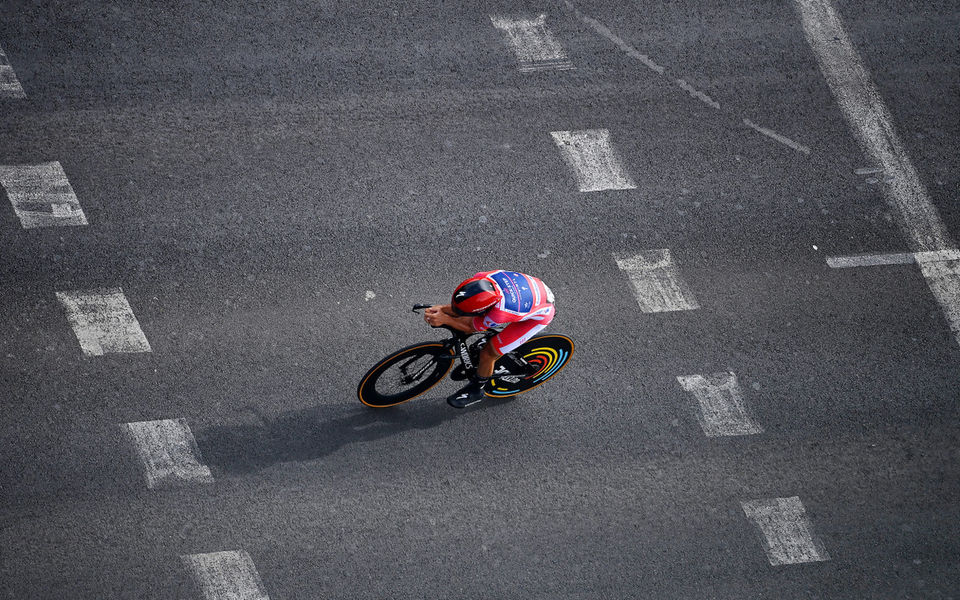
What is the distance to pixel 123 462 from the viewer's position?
737 centimetres

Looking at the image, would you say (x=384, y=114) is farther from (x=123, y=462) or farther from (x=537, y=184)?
(x=123, y=462)

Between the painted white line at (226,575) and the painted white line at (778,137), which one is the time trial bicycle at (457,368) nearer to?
the painted white line at (226,575)

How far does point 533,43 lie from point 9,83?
566 centimetres

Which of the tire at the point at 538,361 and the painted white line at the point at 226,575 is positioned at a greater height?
the tire at the point at 538,361

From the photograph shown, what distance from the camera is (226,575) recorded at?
23.0 feet

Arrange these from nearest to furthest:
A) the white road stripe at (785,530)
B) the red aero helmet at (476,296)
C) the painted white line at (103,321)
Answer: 1. the red aero helmet at (476,296)
2. the white road stripe at (785,530)
3. the painted white line at (103,321)

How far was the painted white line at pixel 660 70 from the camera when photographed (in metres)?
9.91

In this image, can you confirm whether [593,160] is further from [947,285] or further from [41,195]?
[41,195]

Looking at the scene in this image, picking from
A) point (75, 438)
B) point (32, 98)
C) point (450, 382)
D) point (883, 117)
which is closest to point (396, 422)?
point (450, 382)

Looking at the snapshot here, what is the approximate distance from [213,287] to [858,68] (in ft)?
25.8

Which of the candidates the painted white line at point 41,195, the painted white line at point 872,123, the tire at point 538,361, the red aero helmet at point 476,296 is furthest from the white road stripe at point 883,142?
the painted white line at point 41,195

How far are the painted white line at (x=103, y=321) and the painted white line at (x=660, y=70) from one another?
20.0ft

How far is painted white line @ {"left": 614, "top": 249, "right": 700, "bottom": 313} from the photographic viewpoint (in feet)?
28.5

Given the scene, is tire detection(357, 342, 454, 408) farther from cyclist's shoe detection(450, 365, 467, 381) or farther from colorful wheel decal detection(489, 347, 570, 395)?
colorful wheel decal detection(489, 347, 570, 395)
